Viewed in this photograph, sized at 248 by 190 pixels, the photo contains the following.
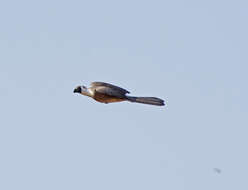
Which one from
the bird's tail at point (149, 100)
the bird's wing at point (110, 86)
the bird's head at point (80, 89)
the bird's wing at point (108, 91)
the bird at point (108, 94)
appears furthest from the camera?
the bird's head at point (80, 89)

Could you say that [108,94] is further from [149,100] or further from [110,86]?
[149,100]

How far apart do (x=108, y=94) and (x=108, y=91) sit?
263mm

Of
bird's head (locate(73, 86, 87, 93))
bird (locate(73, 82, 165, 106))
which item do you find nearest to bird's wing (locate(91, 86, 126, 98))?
bird (locate(73, 82, 165, 106))

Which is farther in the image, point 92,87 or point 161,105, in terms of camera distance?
point 92,87

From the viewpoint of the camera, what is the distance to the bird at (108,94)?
1350 inches

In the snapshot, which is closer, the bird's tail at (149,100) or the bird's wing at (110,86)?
the bird's tail at (149,100)

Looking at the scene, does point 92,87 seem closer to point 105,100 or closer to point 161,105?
point 105,100

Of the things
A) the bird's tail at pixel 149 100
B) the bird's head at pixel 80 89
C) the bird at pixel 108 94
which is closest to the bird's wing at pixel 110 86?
the bird at pixel 108 94

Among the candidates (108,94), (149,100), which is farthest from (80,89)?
(149,100)

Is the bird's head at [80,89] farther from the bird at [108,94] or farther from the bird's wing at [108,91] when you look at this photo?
the bird's wing at [108,91]

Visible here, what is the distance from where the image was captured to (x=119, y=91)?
35656 mm

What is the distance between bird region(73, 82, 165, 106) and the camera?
34281mm

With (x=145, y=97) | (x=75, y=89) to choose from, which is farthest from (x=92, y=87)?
(x=145, y=97)

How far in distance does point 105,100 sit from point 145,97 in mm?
2112
